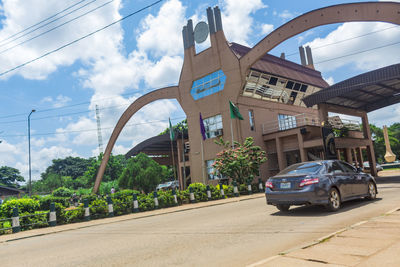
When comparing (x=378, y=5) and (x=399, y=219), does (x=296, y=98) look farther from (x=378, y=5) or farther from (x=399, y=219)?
(x=399, y=219)

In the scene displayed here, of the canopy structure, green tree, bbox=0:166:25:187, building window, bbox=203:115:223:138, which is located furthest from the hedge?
green tree, bbox=0:166:25:187

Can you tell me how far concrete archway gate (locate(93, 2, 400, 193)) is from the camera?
19156mm

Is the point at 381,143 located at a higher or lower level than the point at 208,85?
lower

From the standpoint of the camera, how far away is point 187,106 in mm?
32281

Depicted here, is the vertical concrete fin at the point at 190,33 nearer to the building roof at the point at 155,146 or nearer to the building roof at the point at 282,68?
the building roof at the point at 282,68

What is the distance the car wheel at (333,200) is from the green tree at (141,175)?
28.6 m

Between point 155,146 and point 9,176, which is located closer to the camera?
point 155,146

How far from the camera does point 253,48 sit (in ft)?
86.0

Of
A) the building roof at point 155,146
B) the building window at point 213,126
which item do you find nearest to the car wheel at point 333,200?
the building window at point 213,126

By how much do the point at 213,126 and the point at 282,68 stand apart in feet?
30.4

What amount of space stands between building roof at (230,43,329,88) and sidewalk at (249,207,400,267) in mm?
23149

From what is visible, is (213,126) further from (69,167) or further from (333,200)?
(69,167)

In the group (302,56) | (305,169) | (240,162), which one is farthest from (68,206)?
(302,56)

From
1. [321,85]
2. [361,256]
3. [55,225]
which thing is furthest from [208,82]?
[361,256]
